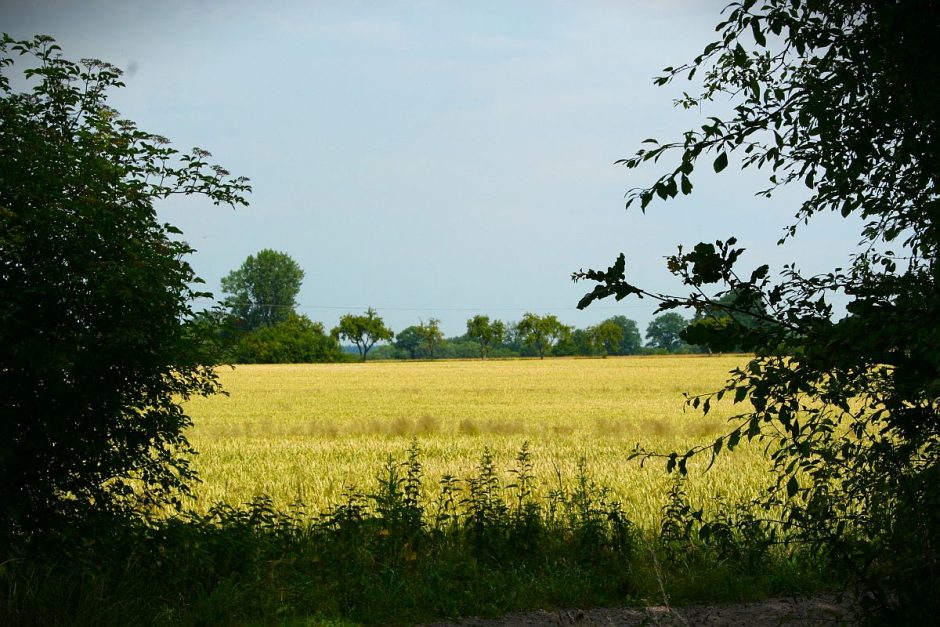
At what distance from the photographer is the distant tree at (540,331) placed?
12200cm

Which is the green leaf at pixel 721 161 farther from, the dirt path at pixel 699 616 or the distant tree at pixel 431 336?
the distant tree at pixel 431 336

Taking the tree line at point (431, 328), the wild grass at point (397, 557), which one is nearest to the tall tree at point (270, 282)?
the tree line at point (431, 328)

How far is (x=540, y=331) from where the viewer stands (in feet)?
400

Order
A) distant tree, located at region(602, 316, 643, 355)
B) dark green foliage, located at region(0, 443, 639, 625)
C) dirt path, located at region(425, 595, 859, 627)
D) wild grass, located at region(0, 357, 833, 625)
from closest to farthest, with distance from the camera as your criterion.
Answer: dark green foliage, located at region(0, 443, 639, 625)
wild grass, located at region(0, 357, 833, 625)
dirt path, located at region(425, 595, 859, 627)
distant tree, located at region(602, 316, 643, 355)

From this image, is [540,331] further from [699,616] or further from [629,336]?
[699,616]

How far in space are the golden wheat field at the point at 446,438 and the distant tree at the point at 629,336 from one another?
339ft

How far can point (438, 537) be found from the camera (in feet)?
25.0

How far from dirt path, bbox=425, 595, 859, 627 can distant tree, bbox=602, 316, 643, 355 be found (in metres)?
133

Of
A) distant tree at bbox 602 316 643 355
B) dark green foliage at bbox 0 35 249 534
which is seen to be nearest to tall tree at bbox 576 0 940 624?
dark green foliage at bbox 0 35 249 534

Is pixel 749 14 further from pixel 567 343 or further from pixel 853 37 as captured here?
pixel 567 343

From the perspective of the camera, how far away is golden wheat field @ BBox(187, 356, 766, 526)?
11656 millimetres

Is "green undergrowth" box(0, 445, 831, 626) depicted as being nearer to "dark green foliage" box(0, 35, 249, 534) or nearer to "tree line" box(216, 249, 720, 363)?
"dark green foliage" box(0, 35, 249, 534)

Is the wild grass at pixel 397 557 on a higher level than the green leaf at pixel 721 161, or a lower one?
lower

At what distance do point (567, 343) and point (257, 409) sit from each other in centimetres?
9603
